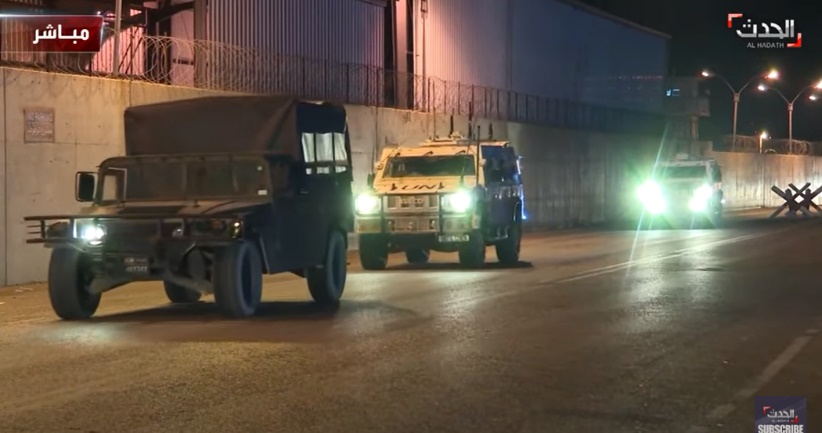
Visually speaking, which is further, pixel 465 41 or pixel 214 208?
pixel 465 41

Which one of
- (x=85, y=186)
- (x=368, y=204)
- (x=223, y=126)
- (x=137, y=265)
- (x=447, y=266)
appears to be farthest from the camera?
(x=447, y=266)

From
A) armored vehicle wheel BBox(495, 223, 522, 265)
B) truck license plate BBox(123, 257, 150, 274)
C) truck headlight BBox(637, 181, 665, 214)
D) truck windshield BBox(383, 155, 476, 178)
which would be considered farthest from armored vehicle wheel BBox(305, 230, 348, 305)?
truck headlight BBox(637, 181, 665, 214)

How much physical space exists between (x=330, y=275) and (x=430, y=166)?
7071mm

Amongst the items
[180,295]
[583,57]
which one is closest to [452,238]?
[180,295]

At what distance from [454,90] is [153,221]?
80.3 ft

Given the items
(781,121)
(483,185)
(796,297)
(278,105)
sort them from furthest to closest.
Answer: (781,121)
(483,185)
(796,297)
(278,105)

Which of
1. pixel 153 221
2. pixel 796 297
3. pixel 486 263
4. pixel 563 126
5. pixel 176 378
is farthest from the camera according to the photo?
pixel 563 126

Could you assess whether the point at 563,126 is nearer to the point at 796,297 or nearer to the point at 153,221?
the point at 796,297

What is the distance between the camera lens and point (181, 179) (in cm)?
1401

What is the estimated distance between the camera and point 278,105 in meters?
14.6

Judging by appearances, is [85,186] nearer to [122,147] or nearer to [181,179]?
[181,179]

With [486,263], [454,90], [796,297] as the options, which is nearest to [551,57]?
[454,90]

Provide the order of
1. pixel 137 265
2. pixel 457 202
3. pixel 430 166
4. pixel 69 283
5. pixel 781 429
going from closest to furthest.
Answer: pixel 781 429 → pixel 137 265 → pixel 69 283 → pixel 457 202 → pixel 430 166

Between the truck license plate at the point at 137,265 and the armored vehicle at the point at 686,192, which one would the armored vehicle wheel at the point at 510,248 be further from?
the armored vehicle at the point at 686,192
